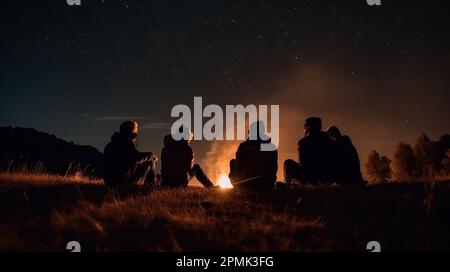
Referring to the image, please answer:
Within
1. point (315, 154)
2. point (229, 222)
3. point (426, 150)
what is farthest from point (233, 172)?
point (426, 150)

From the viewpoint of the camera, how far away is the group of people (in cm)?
1367

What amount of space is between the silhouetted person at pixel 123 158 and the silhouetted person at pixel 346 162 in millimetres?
6673

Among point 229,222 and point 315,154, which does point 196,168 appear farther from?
point 229,222

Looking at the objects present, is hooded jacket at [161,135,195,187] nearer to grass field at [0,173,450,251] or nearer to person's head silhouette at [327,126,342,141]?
grass field at [0,173,450,251]

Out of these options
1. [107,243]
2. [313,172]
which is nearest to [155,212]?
[107,243]

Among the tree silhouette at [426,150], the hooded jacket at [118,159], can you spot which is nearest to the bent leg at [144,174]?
the hooded jacket at [118,159]

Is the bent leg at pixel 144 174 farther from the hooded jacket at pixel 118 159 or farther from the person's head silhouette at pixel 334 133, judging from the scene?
the person's head silhouette at pixel 334 133

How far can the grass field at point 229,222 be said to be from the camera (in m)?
7.38

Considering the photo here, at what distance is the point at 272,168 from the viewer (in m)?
14.1

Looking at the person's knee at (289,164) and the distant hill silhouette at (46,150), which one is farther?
the distant hill silhouette at (46,150)

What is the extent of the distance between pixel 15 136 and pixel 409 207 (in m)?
48.2
